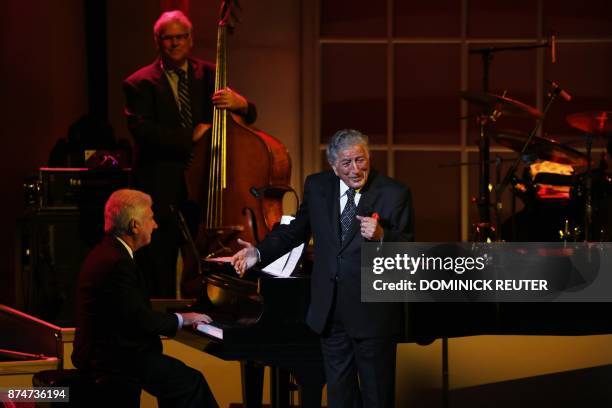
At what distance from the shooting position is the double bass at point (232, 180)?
14.9 feet

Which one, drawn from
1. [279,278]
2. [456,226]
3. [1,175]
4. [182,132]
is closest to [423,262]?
[279,278]

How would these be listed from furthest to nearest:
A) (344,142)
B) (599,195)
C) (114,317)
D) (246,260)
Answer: (599,195), (114,317), (246,260), (344,142)

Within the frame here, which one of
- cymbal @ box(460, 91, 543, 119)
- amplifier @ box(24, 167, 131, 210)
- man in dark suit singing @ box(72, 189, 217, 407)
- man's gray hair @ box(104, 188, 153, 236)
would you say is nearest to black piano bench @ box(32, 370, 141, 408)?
man in dark suit singing @ box(72, 189, 217, 407)

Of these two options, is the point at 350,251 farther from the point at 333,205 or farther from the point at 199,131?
the point at 199,131

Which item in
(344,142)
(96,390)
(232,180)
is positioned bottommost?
(96,390)

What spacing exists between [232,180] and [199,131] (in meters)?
0.38

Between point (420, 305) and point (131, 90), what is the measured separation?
7.14 feet

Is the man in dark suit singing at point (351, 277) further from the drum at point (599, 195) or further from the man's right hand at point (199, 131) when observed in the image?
the drum at point (599, 195)

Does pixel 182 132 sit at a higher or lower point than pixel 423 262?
higher

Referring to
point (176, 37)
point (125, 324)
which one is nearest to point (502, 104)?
point (176, 37)

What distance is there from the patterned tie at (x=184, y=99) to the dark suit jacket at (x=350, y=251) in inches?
70.2

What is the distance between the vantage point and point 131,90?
5.09m

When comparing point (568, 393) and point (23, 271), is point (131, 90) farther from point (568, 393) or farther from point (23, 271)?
point (568, 393)

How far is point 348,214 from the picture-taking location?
11.0 ft
